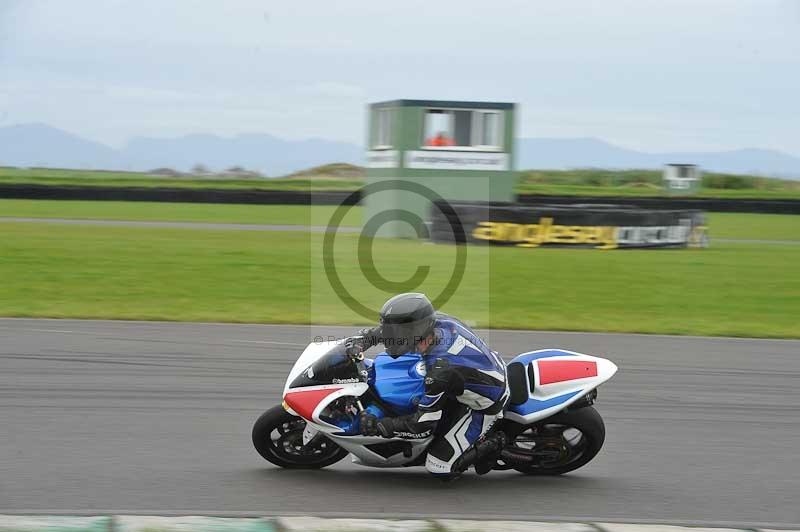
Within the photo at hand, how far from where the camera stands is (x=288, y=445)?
5914 mm

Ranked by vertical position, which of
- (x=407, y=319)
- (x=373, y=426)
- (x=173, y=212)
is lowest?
(x=173, y=212)

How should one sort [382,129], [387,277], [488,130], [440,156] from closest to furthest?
[387,277], [440,156], [488,130], [382,129]

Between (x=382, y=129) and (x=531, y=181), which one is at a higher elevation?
(x=382, y=129)

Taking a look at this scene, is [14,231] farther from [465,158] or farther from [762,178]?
[762,178]

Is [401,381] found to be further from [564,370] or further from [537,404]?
[564,370]

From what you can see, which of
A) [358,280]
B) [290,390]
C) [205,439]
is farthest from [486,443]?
[358,280]

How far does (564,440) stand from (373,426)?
1.27 m

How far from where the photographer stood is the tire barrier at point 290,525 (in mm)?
4734

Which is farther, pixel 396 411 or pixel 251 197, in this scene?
pixel 251 197

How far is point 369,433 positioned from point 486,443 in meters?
0.74

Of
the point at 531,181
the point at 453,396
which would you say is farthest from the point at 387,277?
the point at 531,181

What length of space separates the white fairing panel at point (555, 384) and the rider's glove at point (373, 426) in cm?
78

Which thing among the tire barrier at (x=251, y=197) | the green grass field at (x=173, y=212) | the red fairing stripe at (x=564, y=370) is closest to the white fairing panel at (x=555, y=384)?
the red fairing stripe at (x=564, y=370)

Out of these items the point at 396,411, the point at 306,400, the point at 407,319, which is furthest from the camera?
the point at 396,411
